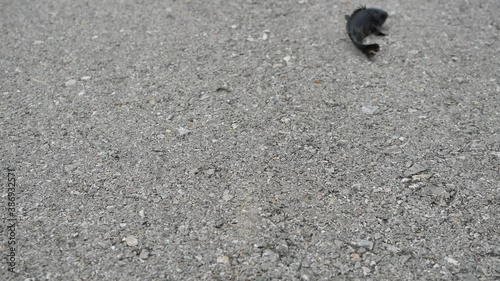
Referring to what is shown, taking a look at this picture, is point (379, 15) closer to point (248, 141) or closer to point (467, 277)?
point (248, 141)

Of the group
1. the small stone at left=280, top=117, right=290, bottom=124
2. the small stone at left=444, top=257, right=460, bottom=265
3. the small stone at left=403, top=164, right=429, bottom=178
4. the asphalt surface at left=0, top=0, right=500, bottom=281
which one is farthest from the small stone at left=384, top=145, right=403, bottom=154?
the small stone at left=444, top=257, right=460, bottom=265

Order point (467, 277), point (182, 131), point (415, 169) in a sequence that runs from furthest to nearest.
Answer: point (182, 131) → point (415, 169) → point (467, 277)

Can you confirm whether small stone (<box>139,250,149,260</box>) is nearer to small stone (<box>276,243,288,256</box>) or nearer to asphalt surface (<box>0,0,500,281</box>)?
asphalt surface (<box>0,0,500,281</box>)

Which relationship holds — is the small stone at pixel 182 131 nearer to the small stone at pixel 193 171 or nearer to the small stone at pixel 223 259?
the small stone at pixel 193 171

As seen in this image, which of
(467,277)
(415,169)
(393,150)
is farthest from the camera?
(393,150)

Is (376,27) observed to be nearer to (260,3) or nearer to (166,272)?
(260,3)

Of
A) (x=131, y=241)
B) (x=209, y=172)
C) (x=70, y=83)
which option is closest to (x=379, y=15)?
(x=209, y=172)

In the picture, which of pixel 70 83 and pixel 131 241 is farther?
pixel 70 83
